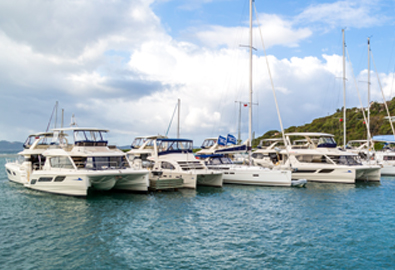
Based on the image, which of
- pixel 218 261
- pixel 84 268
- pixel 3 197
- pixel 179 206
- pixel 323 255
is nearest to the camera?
pixel 84 268

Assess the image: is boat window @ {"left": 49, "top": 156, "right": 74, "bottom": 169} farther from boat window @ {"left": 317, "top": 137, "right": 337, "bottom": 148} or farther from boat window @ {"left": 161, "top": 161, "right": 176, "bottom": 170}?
boat window @ {"left": 317, "top": 137, "right": 337, "bottom": 148}

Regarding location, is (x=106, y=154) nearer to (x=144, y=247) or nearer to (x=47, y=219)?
(x=47, y=219)

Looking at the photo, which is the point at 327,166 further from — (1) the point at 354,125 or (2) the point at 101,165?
(1) the point at 354,125

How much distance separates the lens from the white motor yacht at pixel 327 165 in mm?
28422

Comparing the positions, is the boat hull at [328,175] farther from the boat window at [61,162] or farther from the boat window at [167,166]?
the boat window at [61,162]

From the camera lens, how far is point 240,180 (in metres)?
26.7

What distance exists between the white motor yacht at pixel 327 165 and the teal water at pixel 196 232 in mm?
7812

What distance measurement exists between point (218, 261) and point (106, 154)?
45.1 ft

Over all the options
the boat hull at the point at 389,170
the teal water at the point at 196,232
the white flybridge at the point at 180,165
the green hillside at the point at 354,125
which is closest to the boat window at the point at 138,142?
the white flybridge at the point at 180,165

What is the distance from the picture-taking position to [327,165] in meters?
29.0

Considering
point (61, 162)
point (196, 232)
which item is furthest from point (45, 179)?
point (196, 232)

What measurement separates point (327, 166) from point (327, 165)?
0.41ft

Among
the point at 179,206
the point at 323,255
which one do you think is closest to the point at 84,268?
the point at 323,255

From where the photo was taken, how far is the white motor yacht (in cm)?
2842
